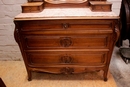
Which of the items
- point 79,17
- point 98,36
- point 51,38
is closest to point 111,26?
point 98,36

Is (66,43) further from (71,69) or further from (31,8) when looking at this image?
(31,8)

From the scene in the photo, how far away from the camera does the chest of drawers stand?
111cm

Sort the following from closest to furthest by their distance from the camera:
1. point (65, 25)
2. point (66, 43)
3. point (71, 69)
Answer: point (65, 25), point (66, 43), point (71, 69)

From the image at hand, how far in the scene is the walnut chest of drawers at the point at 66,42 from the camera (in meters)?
1.10

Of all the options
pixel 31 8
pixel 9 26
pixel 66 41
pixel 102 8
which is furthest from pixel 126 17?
pixel 9 26

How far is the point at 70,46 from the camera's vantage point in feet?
4.05

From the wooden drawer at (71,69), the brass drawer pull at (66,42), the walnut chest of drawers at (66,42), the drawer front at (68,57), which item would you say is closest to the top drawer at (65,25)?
the walnut chest of drawers at (66,42)

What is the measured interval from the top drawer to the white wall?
0.52 m

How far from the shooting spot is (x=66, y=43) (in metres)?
1.22

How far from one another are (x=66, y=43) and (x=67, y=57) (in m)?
0.17

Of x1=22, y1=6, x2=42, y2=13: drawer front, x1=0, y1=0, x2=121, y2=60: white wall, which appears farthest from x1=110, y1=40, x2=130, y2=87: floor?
x1=22, y1=6, x2=42, y2=13: drawer front

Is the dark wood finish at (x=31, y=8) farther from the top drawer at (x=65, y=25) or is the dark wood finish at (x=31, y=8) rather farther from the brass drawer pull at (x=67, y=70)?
the brass drawer pull at (x=67, y=70)

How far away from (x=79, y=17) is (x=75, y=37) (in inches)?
8.1

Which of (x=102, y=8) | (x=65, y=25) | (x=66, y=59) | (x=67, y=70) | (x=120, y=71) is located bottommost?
(x=120, y=71)
